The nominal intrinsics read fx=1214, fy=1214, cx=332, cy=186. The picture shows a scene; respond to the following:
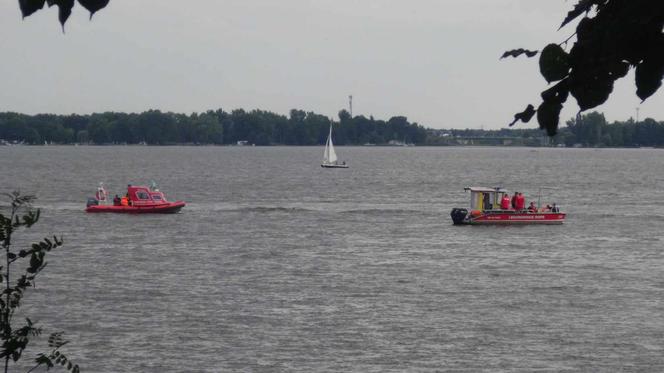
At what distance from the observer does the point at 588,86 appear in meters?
4.52

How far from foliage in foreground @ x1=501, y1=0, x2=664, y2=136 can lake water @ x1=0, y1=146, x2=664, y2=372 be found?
75.3 ft

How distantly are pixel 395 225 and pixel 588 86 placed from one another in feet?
216

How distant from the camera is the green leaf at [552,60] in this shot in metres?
4.50

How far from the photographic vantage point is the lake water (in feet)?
95.3

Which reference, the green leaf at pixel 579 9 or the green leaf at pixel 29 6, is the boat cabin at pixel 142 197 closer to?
the green leaf at pixel 579 9

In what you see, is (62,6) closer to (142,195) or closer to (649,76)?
(649,76)

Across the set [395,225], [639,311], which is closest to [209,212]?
[395,225]

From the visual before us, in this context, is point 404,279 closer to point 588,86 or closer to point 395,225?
point 395,225

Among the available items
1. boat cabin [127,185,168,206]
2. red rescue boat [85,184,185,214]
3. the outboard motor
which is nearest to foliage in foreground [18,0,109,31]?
the outboard motor

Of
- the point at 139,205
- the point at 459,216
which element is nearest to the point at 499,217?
the point at 459,216

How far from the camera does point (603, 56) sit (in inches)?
174

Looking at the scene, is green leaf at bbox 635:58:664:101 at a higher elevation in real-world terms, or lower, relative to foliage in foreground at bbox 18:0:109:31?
lower

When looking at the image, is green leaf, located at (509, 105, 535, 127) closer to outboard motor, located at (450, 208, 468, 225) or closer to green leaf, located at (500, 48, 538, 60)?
green leaf, located at (500, 48, 538, 60)

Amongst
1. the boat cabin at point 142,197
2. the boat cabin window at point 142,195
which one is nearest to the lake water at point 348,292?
the boat cabin at point 142,197
